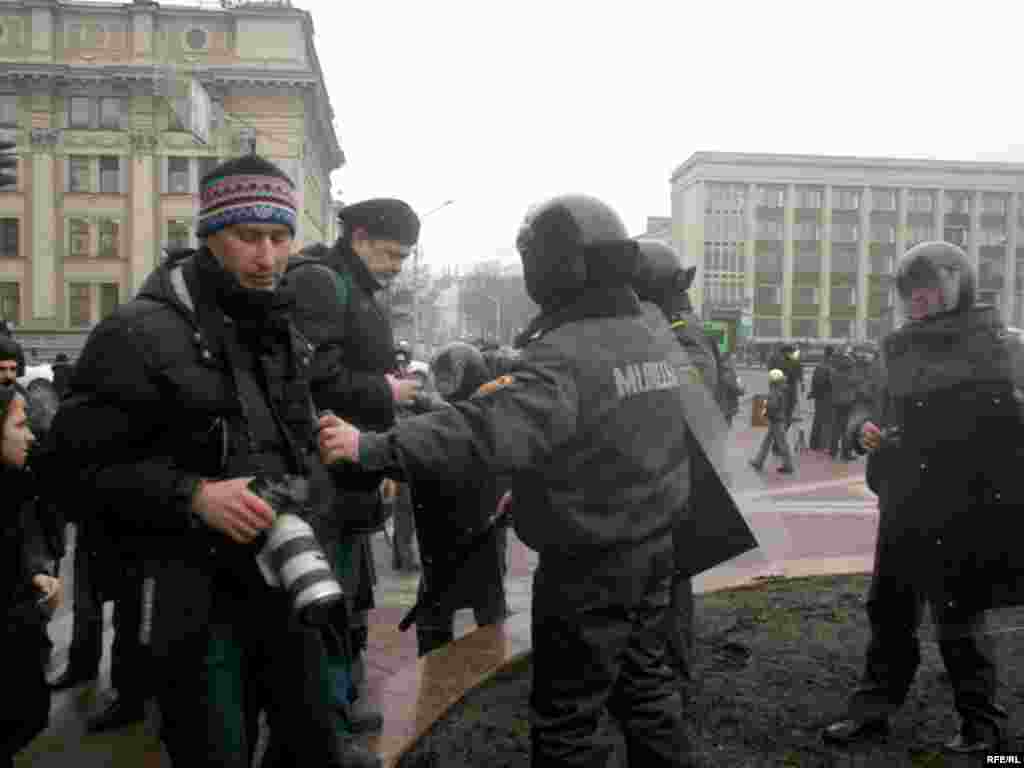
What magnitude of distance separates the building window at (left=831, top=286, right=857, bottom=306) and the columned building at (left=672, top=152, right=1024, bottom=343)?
0.08 meters

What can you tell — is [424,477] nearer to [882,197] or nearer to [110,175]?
[110,175]

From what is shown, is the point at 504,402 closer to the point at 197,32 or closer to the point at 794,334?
the point at 197,32

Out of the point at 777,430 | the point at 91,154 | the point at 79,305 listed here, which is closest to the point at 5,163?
the point at 777,430

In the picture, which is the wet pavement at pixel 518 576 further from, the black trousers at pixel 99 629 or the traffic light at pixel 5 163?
the traffic light at pixel 5 163

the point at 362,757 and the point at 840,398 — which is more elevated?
the point at 840,398

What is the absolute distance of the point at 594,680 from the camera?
253 cm

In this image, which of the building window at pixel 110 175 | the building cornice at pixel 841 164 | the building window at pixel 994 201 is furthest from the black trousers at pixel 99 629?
the building window at pixel 994 201

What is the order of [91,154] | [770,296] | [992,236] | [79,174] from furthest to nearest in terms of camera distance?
[992,236] < [770,296] < [79,174] < [91,154]

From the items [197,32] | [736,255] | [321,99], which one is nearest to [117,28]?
[197,32]

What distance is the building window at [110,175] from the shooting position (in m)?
45.2

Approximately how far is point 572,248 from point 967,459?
1683 mm

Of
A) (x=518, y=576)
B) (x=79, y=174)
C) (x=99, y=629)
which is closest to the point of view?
(x=99, y=629)

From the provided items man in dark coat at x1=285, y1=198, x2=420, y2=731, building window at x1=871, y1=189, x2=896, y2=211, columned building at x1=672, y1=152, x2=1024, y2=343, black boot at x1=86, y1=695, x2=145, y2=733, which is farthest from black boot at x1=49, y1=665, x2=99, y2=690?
building window at x1=871, y1=189, x2=896, y2=211

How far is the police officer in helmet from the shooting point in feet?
7.88
